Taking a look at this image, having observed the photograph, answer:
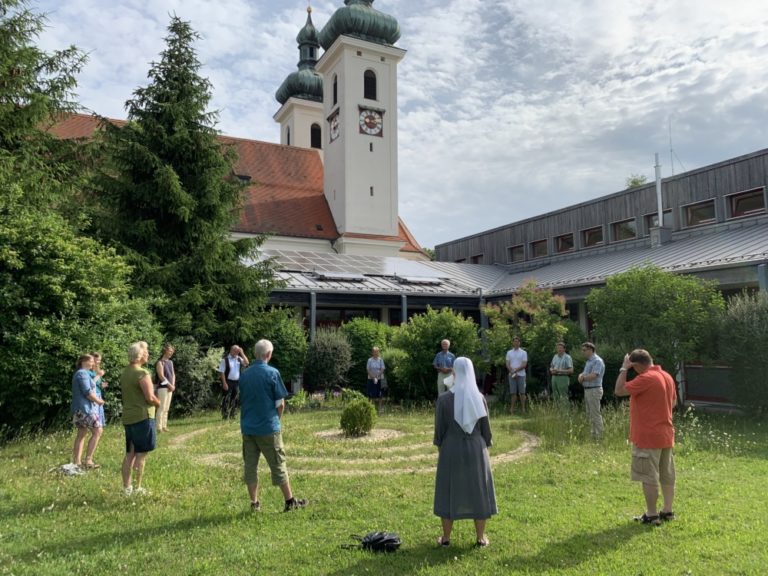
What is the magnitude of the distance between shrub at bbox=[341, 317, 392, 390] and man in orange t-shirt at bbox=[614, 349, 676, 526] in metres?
12.2

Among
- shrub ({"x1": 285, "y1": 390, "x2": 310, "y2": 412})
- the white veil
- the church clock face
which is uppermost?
the church clock face

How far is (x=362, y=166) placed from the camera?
113 ft

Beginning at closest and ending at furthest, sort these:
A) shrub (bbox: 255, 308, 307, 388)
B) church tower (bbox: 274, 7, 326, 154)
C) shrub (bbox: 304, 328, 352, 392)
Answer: shrub (bbox: 255, 308, 307, 388) < shrub (bbox: 304, 328, 352, 392) < church tower (bbox: 274, 7, 326, 154)

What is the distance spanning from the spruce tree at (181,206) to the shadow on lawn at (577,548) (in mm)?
10636

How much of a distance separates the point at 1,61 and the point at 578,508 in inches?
522

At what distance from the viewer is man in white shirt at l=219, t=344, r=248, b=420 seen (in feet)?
40.6

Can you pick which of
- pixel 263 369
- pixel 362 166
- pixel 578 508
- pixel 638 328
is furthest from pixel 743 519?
Result: pixel 362 166

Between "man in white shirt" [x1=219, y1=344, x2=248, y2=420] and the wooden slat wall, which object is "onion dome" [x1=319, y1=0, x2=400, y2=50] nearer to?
the wooden slat wall

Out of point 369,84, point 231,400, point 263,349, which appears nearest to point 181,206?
point 231,400

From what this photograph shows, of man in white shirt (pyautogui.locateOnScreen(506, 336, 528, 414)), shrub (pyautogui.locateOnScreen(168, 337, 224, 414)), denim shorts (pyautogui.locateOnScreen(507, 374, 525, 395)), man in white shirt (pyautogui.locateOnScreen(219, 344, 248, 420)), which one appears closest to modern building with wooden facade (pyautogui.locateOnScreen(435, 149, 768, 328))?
man in white shirt (pyautogui.locateOnScreen(506, 336, 528, 414))

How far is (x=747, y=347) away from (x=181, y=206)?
1287 cm

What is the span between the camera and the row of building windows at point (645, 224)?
64.3 ft

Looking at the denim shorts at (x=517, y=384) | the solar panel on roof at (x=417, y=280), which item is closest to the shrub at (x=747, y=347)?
the denim shorts at (x=517, y=384)

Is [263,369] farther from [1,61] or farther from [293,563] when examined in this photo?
[1,61]
